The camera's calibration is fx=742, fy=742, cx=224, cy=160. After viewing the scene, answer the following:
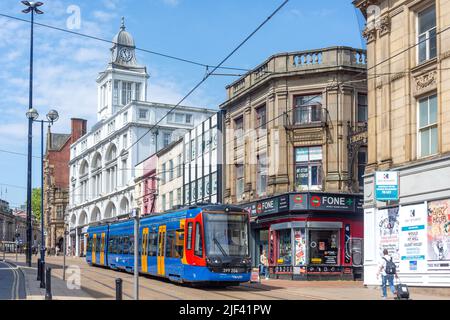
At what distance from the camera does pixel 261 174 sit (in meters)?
42.7

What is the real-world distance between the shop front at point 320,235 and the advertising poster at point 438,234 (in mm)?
11980

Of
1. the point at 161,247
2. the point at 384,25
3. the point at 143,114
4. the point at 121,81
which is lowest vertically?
the point at 161,247

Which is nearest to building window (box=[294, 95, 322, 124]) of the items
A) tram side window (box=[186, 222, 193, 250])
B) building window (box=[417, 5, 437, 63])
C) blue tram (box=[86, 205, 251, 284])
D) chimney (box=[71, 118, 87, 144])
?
blue tram (box=[86, 205, 251, 284])

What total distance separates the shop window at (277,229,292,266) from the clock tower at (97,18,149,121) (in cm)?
5680

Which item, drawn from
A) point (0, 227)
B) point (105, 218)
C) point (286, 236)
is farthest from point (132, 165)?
point (0, 227)

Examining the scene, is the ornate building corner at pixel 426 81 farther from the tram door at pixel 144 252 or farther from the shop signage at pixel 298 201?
the tram door at pixel 144 252

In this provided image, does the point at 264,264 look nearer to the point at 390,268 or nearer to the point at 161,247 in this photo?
the point at 161,247

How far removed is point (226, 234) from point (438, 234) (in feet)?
24.9

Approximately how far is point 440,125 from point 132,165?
53.5 m

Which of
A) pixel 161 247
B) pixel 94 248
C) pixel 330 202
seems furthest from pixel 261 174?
pixel 94 248

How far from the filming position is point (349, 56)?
39.2m

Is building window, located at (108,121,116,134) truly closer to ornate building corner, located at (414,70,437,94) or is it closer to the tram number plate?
the tram number plate
